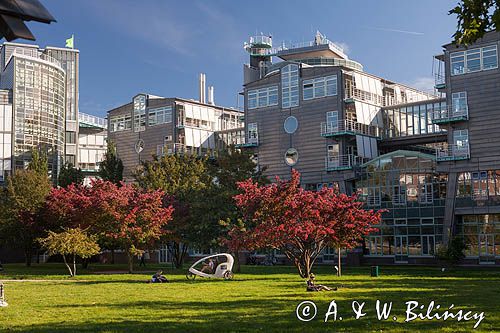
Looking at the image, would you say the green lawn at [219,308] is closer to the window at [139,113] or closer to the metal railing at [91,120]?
the window at [139,113]

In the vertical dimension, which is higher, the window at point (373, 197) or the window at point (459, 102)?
the window at point (459, 102)

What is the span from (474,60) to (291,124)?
1808 cm

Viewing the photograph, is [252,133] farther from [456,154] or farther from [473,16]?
[473,16]

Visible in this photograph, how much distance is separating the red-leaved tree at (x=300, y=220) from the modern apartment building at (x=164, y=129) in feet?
126

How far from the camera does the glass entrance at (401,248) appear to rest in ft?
173

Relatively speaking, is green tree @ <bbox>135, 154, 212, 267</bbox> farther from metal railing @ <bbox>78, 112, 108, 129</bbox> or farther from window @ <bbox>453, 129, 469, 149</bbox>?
metal railing @ <bbox>78, 112, 108, 129</bbox>

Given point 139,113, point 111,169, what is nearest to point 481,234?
point 111,169

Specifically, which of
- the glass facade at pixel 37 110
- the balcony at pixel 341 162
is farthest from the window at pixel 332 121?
the glass facade at pixel 37 110

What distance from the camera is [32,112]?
74188 mm

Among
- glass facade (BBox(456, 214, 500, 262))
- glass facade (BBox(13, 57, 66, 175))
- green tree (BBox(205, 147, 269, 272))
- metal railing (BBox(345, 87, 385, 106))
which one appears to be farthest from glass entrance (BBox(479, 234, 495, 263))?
glass facade (BBox(13, 57, 66, 175))

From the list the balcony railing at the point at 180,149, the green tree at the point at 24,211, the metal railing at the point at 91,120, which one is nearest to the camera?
the green tree at the point at 24,211

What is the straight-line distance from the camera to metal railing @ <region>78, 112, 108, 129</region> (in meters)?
92.8

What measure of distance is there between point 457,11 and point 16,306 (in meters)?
15.9

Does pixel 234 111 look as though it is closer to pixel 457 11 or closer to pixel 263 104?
pixel 263 104
